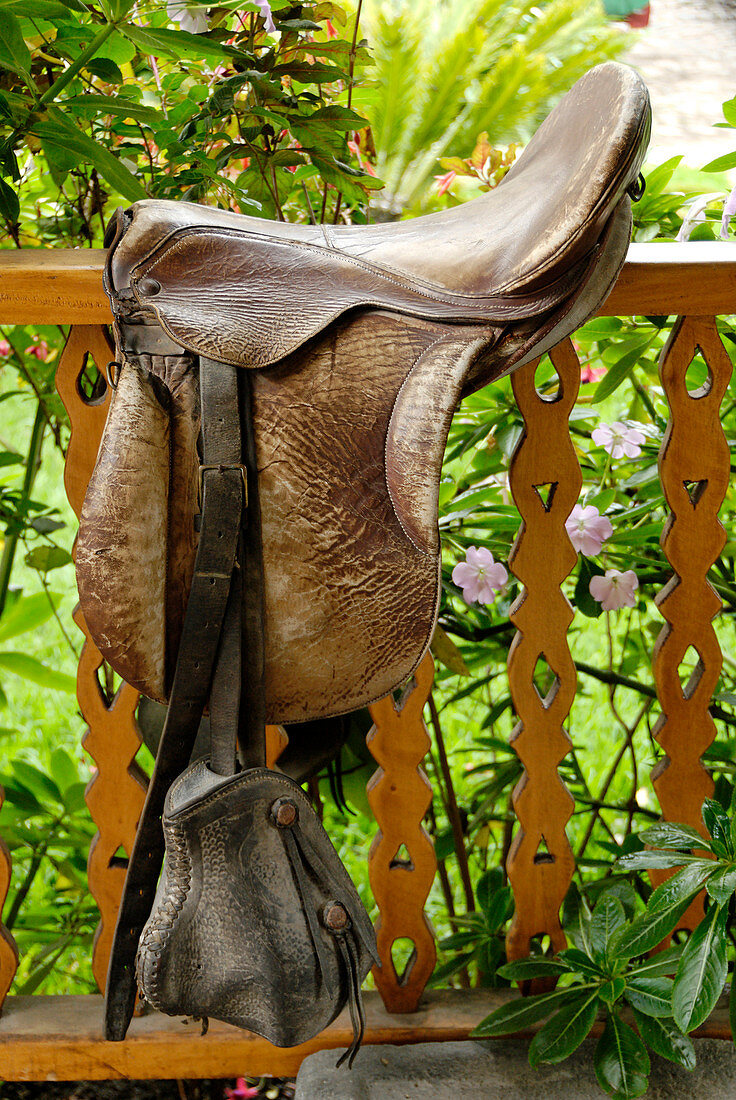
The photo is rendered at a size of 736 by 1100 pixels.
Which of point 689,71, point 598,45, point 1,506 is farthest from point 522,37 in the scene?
point 689,71

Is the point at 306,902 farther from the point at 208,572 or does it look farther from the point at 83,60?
the point at 83,60

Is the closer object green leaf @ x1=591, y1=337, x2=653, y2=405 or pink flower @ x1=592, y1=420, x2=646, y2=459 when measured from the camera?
green leaf @ x1=591, y1=337, x2=653, y2=405

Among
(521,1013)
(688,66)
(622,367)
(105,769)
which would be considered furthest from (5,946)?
(688,66)

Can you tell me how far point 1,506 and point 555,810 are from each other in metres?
0.99

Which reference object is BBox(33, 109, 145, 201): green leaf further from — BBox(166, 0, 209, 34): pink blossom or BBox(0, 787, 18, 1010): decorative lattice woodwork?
BBox(0, 787, 18, 1010): decorative lattice woodwork

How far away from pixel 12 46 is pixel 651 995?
1.18 metres

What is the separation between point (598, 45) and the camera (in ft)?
11.5

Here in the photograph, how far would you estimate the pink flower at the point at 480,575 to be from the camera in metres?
1.09

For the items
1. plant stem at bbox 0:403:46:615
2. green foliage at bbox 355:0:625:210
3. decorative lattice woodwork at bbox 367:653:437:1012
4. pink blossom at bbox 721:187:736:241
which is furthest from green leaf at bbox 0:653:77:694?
green foliage at bbox 355:0:625:210

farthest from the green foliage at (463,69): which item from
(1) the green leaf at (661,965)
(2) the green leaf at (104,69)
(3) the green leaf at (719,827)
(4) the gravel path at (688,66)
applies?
(4) the gravel path at (688,66)

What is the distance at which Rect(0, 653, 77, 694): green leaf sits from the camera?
1340mm

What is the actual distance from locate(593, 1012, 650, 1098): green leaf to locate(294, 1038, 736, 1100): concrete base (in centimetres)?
5

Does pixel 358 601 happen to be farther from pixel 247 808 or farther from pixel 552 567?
pixel 552 567

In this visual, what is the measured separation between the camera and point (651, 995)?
0.92m
